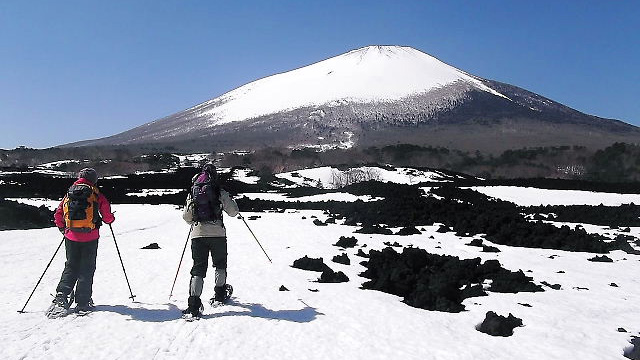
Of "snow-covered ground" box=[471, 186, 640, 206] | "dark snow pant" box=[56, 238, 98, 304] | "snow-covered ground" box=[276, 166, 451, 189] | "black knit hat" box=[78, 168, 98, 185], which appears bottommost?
"snow-covered ground" box=[471, 186, 640, 206]

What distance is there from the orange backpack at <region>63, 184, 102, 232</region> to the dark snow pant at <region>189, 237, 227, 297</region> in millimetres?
1543

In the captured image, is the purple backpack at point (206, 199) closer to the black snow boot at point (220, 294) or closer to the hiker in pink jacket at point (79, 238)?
the black snow boot at point (220, 294)

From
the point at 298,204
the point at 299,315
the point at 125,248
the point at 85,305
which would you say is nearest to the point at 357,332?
the point at 299,315

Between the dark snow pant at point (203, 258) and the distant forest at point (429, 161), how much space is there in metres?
58.8

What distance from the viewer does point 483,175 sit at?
81.9m

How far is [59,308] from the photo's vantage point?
24.3 ft

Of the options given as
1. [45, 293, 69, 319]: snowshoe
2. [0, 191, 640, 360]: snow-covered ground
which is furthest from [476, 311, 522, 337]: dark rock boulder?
[45, 293, 69, 319]: snowshoe

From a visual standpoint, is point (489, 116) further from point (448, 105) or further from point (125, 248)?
point (125, 248)

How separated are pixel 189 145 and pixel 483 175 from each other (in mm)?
88286

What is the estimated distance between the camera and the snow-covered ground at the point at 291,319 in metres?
6.61

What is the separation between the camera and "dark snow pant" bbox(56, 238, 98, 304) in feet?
24.9

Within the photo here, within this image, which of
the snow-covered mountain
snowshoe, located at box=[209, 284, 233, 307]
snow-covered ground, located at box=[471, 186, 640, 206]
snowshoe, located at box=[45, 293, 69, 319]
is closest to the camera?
snowshoe, located at box=[45, 293, 69, 319]

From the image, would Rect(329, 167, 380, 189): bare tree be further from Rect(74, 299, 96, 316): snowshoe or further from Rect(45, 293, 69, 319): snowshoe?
Rect(45, 293, 69, 319): snowshoe

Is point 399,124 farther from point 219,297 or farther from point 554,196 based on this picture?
point 219,297
